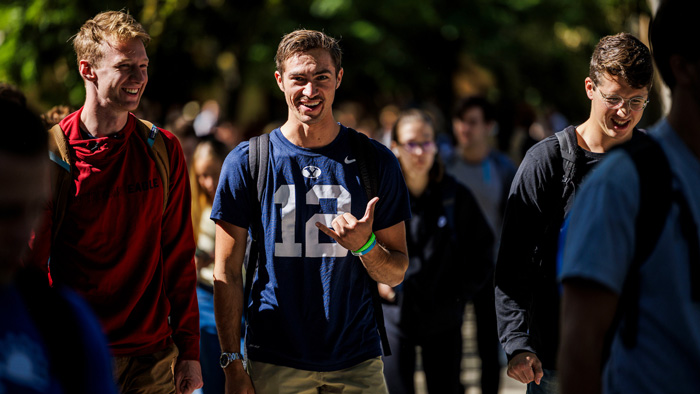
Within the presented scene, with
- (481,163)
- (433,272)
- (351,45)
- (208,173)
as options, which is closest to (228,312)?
(433,272)

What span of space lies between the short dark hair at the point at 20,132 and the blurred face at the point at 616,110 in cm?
282

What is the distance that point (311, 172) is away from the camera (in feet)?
13.3

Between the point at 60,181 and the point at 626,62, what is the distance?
260 cm

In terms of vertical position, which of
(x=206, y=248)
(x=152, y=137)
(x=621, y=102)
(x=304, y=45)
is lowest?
(x=206, y=248)

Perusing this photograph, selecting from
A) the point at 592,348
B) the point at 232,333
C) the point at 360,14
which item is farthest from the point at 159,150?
the point at 360,14

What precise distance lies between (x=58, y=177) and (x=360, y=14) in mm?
13313

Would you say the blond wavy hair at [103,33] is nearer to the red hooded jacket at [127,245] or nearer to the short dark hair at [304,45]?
the red hooded jacket at [127,245]

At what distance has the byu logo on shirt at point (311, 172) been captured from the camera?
160 inches

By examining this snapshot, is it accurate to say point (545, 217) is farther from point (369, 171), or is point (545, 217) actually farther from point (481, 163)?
point (481, 163)

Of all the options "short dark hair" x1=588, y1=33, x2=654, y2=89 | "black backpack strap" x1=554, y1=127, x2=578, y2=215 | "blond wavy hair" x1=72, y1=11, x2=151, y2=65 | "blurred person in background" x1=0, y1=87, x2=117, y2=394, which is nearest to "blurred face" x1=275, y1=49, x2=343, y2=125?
"blond wavy hair" x1=72, y1=11, x2=151, y2=65

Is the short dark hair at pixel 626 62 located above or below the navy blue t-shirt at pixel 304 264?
above

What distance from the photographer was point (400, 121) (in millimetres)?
6465

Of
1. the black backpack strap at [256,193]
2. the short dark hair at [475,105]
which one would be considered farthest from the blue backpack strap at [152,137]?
the short dark hair at [475,105]

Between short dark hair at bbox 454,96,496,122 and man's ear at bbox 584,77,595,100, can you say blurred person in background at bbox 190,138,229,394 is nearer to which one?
short dark hair at bbox 454,96,496,122
